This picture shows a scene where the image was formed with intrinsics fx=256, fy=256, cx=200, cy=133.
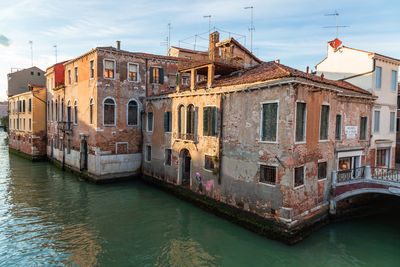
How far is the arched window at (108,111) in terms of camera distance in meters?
18.9

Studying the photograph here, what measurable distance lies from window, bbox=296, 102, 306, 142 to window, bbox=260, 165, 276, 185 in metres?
1.69

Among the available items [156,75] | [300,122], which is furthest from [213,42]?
[300,122]

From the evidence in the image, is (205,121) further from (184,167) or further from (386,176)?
(386,176)

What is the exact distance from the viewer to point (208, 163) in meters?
14.6

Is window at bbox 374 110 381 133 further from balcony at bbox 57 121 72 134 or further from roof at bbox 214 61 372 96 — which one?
balcony at bbox 57 121 72 134

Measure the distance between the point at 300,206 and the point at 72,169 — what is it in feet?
62.1

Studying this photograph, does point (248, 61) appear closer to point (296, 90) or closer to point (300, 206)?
point (296, 90)

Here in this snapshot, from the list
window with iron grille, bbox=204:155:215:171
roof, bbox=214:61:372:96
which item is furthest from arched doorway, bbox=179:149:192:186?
roof, bbox=214:61:372:96

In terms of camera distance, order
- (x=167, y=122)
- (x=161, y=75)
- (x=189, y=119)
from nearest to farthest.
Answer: (x=189, y=119) < (x=167, y=122) < (x=161, y=75)

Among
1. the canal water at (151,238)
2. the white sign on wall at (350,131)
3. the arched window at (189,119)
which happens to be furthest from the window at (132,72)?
the white sign on wall at (350,131)

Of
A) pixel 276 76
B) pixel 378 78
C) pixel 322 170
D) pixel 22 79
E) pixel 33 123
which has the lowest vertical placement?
pixel 322 170

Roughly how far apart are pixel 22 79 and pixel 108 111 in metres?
27.9

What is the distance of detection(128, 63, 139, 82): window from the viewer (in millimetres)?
19781

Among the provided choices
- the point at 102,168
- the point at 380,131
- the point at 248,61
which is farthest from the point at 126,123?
the point at 380,131
